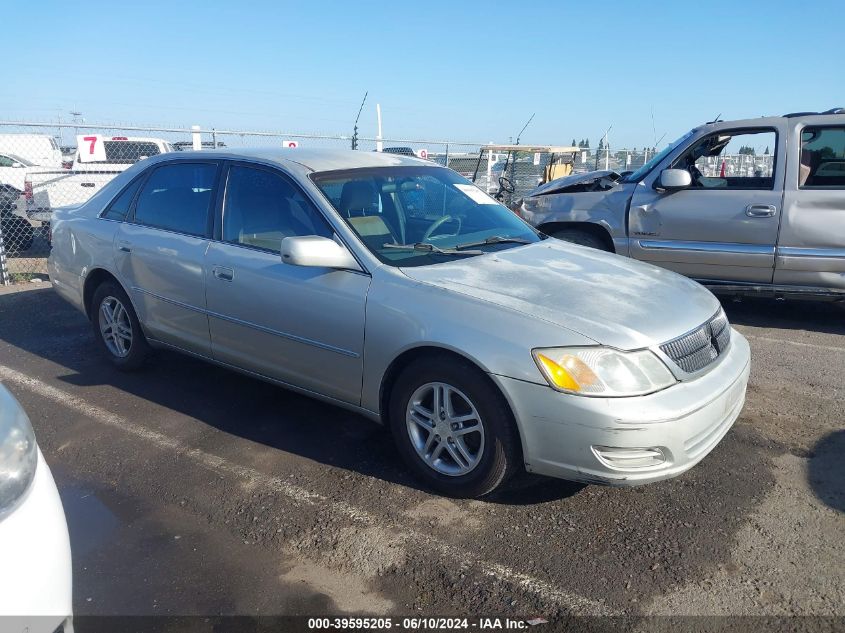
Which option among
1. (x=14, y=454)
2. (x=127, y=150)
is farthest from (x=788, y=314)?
(x=127, y=150)

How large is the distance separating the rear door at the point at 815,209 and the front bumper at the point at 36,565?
610cm

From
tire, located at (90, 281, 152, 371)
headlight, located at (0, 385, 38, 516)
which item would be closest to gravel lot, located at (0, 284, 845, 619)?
tire, located at (90, 281, 152, 371)

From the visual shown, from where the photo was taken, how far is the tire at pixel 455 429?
3.12 metres

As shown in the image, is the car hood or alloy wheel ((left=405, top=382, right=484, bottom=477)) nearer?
the car hood

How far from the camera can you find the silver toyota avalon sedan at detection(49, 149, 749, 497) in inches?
117

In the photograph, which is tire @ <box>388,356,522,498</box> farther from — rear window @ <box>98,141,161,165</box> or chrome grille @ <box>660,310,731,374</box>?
rear window @ <box>98,141,161,165</box>

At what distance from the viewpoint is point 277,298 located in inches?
154

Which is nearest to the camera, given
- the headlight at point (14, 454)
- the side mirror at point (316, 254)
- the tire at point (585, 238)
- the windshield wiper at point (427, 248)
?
the headlight at point (14, 454)

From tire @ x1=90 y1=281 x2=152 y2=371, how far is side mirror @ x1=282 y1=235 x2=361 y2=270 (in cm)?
198

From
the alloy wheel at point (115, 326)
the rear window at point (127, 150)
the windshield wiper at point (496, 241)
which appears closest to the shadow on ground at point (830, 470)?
the windshield wiper at point (496, 241)

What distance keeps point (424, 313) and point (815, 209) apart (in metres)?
4.51

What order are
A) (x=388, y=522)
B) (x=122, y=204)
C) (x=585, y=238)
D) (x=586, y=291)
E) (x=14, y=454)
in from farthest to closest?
(x=585, y=238) → (x=122, y=204) → (x=586, y=291) → (x=388, y=522) → (x=14, y=454)

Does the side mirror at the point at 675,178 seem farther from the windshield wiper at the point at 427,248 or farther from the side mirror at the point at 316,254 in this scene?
the side mirror at the point at 316,254

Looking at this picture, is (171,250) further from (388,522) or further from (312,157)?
(388,522)
